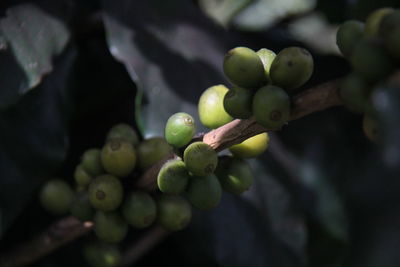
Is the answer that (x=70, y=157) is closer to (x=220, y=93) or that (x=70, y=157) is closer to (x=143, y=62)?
(x=143, y=62)

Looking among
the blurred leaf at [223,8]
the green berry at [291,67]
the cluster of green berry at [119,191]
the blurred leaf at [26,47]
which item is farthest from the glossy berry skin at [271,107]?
the blurred leaf at [223,8]

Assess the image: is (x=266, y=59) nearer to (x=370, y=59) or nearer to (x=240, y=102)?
(x=240, y=102)

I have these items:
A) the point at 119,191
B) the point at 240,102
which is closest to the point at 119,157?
the point at 119,191

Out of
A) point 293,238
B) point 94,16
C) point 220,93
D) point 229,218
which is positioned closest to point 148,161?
point 220,93

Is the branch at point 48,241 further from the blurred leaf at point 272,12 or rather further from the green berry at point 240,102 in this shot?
the blurred leaf at point 272,12

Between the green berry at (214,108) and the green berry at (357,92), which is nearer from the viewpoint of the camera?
the green berry at (357,92)

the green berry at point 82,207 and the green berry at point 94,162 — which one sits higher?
the green berry at point 94,162

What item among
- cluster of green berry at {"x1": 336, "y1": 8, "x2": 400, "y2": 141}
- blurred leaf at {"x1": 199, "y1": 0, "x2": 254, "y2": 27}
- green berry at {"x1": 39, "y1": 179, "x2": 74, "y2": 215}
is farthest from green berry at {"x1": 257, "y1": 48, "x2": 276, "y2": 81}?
blurred leaf at {"x1": 199, "y1": 0, "x2": 254, "y2": 27}
